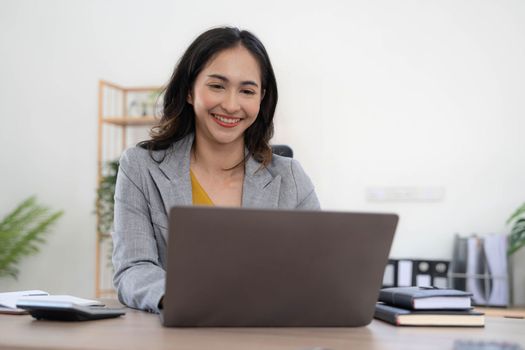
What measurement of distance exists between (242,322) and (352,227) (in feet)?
0.81

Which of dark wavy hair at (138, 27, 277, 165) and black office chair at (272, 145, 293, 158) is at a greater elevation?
dark wavy hair at (138, 27, 277, 165)

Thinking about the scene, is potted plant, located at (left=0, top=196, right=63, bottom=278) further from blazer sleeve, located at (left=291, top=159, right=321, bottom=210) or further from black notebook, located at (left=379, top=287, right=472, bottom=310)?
black notebook, located at (left=379, top=287, right=472, bottom=310)

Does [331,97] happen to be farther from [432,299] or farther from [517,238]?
[432,299]

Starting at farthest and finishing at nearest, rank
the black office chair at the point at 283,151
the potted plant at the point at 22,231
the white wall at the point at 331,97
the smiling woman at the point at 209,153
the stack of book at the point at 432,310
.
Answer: the potted plant at the point at 22,231, the white wall at the point at 331,97, the black office chair at the point at 283,151, the smiling woman at the point at 209,153, the stack of book at the point at 432,310

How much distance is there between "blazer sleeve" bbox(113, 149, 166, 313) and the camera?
143 centimetres

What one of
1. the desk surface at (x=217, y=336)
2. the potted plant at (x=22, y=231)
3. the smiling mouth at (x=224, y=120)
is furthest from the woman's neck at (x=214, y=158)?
the potted plant at (x=22, y=231)

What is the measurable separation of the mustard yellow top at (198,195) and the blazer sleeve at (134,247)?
0.60 ft

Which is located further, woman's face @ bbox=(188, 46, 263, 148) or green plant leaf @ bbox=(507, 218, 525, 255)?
green plant leaf @ bbox=(507, 218, 525, 255)

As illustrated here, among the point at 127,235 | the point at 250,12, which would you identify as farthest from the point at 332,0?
the point at 127,235

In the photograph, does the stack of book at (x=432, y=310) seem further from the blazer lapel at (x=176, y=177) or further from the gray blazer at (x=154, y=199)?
the blazer lapel at (x=176, y=177)

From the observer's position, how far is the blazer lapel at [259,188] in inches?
74.4

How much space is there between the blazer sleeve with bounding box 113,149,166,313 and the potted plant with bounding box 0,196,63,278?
2.74m

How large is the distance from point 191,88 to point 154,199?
35 centimetres

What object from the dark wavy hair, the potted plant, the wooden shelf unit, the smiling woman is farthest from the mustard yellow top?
the potted plant
